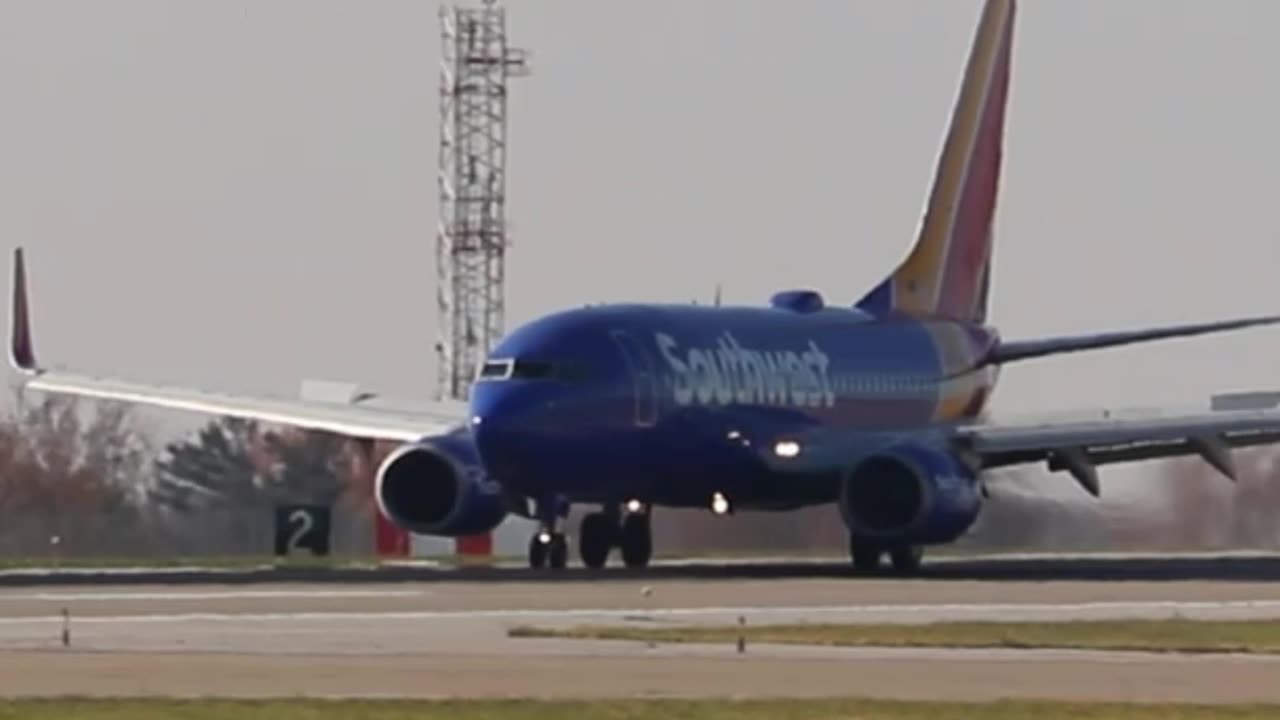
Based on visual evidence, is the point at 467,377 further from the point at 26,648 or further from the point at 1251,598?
the point at 26,648

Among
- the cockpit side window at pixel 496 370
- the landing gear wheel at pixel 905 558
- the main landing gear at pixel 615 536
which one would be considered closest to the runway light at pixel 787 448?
the landing gear wheel at pixel 905 558

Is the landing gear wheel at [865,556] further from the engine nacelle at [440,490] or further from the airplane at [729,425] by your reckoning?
the engine nacelle at [440,490]

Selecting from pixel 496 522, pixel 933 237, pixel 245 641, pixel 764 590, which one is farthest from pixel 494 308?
pixel 245 641

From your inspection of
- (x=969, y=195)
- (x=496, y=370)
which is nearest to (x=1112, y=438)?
(x=496, y=370)

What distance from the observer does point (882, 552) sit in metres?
64.8

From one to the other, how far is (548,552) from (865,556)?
16.7 ft

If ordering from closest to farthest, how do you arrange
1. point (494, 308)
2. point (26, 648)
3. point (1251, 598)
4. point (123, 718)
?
point (123, 718), point (26, 648), point (1251, 598), point (494, 308)

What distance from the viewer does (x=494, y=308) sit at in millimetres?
96812

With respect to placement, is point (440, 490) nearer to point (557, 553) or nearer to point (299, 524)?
point (557, 553)

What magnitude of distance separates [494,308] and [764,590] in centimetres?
4373

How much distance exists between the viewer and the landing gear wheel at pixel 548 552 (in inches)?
2505

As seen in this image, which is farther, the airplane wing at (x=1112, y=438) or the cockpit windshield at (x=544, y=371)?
the airplane wing at (x=1112, y=438)

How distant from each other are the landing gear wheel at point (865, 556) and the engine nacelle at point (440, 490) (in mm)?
5706

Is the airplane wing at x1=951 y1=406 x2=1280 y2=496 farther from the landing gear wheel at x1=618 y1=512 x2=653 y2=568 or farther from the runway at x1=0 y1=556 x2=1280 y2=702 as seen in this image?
the runway at x1=0 y1=556 x2=1280 y2=702
